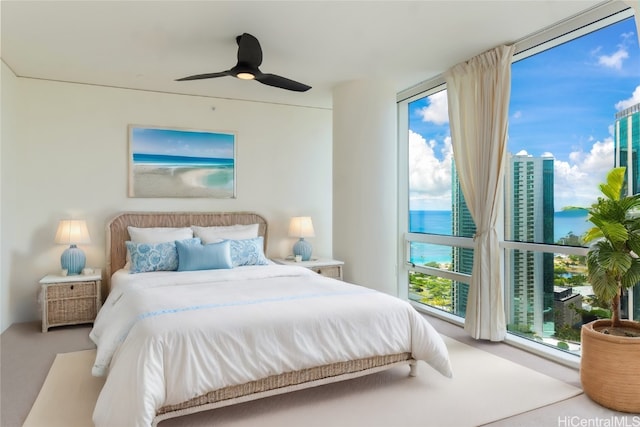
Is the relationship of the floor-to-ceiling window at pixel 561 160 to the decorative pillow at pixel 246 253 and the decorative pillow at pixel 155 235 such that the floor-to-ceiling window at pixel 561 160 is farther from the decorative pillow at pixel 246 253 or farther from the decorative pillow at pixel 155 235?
the decorative pillow at pixel 155 235

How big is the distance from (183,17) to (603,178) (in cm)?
346

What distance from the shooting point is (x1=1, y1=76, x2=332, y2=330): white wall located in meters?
4.55

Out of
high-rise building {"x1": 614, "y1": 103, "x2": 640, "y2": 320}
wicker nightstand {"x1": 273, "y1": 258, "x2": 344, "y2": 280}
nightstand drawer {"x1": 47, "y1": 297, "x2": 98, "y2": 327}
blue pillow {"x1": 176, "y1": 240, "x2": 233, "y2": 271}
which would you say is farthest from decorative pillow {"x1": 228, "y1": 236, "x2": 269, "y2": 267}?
high-rise building {"x1": 614, "y1": 103, "x2": 640, "y2": 320}

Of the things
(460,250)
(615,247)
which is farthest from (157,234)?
(615,247)

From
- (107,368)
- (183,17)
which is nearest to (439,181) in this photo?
(183,17)

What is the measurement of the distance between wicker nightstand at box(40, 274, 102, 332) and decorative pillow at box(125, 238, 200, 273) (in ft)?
1.72

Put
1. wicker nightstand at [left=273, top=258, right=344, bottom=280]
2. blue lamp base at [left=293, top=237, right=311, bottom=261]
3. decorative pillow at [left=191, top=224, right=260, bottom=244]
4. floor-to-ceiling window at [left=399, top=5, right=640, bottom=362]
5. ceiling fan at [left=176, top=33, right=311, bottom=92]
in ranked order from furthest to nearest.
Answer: blue lamp base at [left=293, top=237, right=311, bottom=261], wicker nightstand at [left=273, top=258, right=344, bottom=280], decorative pillow at [left=191, top=224, right=260, bottom=244], ceiling fan at [left=176, top=33, right=311, bottom=92], floor-to-ceiling window at [left=399, top=5, right=640, bottom=362]

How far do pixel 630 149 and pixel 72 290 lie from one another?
5.10 metres

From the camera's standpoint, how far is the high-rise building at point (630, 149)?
3.07 meters

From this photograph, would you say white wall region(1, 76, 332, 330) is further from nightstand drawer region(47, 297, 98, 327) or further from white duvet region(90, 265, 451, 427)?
white duvet region(90, 265, 451, 427)

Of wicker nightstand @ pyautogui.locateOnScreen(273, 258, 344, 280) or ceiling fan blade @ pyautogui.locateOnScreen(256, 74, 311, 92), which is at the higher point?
ceiling fan blade @ pyautogui.locateOnScreen(256, 74, 311, 92)

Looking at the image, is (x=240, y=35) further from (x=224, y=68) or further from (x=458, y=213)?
(x=458, y=213)

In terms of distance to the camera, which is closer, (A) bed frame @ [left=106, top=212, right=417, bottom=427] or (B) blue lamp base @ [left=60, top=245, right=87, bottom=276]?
(A) bed frame @ [left=106, top=212, right=417, bottom=427]

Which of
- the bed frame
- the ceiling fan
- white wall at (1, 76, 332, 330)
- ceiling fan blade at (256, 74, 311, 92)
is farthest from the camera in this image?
white wall at (1, 76, 332, 330)
